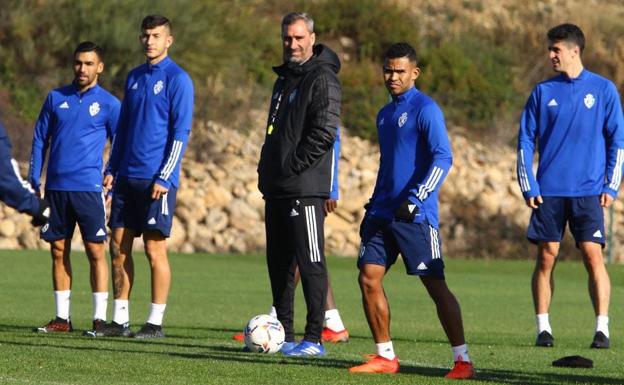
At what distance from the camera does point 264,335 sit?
1035 cm

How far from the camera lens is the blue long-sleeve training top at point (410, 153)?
9414 mm

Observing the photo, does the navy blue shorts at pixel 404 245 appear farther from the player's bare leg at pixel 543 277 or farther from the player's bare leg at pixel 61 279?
the player's bare leg at pixel 61 279

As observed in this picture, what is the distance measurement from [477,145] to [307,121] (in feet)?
Answer: 87.4

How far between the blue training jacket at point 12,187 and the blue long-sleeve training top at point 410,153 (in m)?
2.45

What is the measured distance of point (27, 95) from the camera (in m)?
34.5

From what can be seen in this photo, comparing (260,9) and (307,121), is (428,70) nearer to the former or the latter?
(260,9)

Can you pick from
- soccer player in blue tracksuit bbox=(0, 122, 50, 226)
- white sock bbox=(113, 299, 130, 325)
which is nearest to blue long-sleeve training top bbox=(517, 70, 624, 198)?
white sock bbox=(113, 299, 130, 325)

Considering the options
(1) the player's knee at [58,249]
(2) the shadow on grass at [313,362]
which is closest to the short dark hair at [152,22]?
(1) the player's knee at [58,249]

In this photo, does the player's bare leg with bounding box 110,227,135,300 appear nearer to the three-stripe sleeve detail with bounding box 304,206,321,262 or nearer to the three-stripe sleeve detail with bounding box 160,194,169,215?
the three-stripe sleeve detail with bounding box 160,194,169,215

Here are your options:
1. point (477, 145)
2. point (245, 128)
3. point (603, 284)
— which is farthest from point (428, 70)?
point (603, 284)

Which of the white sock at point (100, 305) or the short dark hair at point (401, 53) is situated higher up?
the short dark hair at point (401, 53)

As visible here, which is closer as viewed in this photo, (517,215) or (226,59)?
(517,215)

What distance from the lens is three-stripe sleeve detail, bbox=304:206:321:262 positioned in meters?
10.4

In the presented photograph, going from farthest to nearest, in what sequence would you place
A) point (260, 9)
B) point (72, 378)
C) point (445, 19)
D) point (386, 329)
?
1. point (445, 19)
2. point (260, 9)
3. point (386, 329)
4. point (72, 378)
